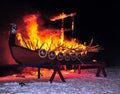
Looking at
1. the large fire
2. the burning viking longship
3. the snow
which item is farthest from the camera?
the large fire

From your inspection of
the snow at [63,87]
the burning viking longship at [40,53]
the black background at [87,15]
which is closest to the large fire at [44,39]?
the burning viking longship at [40,53]

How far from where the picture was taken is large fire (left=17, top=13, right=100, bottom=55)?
15281 millimetres

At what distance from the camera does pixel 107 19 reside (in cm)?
2317

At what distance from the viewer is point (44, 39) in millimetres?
18016

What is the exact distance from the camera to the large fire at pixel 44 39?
15281 millimetres

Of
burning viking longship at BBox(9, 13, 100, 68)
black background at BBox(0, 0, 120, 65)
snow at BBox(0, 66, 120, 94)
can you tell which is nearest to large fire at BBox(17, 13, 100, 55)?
burning viking longship at BBox(9, 13, 100, 68)

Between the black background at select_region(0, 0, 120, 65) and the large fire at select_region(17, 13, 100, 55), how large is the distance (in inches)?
29.0

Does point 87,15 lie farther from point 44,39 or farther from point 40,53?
point 40,53

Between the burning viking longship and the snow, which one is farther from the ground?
the burning viking longship

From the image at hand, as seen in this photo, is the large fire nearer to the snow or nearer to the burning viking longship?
the burning viking longship

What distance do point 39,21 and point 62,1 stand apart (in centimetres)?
237

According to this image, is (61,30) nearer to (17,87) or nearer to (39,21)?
(39,21)

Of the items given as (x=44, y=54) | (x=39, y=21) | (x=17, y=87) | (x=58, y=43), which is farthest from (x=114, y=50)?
(x=17, y=87)

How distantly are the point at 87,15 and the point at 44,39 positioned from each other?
559 cm
